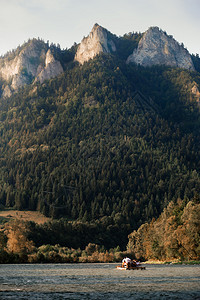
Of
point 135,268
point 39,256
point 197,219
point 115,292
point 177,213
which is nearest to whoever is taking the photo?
point 115,292

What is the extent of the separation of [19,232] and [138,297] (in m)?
134

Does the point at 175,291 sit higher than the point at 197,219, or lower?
lower

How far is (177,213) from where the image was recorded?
166 meters

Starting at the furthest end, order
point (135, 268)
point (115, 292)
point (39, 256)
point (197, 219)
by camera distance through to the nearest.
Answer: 1. point (39, 256)
2. point (197, 219)
3. point (135, 268)
4. point (115, 292)

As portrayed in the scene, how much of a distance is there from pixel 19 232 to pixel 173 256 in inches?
2478

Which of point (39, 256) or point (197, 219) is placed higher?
point (197, 219)

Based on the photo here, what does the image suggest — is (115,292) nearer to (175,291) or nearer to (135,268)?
(175,291)

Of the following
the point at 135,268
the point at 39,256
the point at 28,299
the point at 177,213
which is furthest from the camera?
the point at 177,213

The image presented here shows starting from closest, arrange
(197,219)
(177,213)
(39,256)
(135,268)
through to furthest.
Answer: (135,268), (197,219), (39,256), (177,213)

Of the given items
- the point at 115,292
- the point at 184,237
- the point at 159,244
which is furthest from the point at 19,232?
the point at 115,292

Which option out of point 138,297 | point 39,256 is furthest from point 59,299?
point 39,256

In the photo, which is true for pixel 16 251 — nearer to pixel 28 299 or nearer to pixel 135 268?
pixel 135 268

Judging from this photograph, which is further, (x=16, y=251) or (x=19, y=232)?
(x=19, y=232)

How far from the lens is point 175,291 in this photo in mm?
45812
